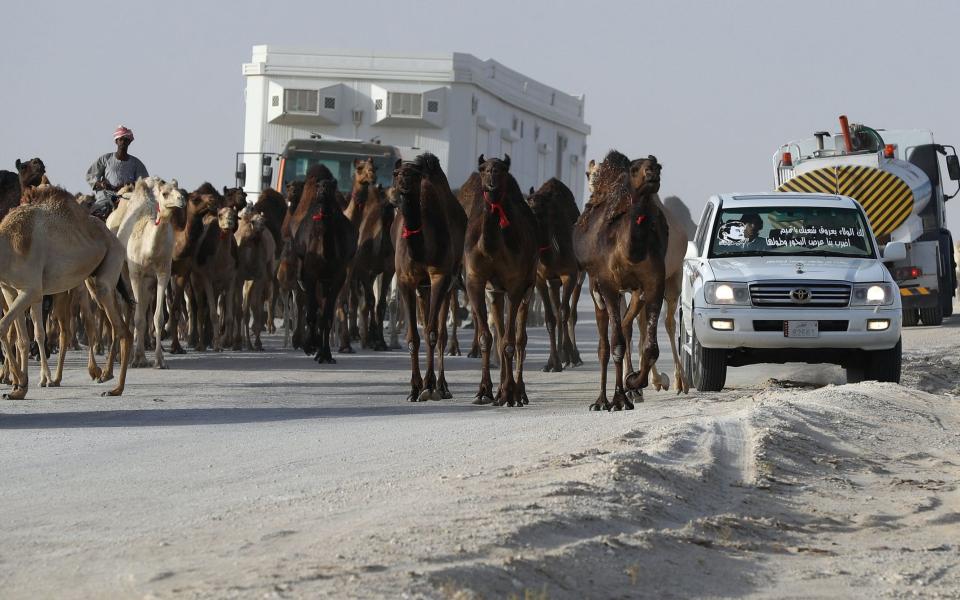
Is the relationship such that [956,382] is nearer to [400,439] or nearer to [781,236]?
[781,236]

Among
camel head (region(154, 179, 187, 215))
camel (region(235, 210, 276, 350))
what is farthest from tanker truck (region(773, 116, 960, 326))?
camel head (region(154, 179, 187, 215))

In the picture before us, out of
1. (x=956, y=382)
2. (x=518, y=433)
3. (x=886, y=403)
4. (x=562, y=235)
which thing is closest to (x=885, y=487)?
(x=518, y=433)

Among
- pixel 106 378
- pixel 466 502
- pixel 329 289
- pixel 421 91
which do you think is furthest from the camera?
pixel 421 91

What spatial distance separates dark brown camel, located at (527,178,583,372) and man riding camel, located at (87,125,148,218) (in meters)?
5.21

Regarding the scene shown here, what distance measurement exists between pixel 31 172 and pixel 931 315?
19.7 meters

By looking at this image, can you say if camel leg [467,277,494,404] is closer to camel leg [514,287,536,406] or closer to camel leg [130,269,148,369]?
camel leg [514,287,536,406]

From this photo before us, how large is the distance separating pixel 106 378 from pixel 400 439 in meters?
6.21

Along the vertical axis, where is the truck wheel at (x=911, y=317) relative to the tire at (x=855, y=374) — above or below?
above

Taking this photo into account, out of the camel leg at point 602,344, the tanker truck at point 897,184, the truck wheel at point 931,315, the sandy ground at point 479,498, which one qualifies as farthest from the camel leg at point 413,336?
the truck wheel at point 931,315

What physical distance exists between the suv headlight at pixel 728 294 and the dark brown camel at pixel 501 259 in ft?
5.56

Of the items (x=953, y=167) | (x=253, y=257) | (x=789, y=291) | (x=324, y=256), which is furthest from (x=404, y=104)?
(x=789, y=291)

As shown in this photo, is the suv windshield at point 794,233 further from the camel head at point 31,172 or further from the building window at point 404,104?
the building window at point 404,104

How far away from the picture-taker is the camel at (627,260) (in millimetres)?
15422

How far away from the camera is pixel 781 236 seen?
17844 mm
